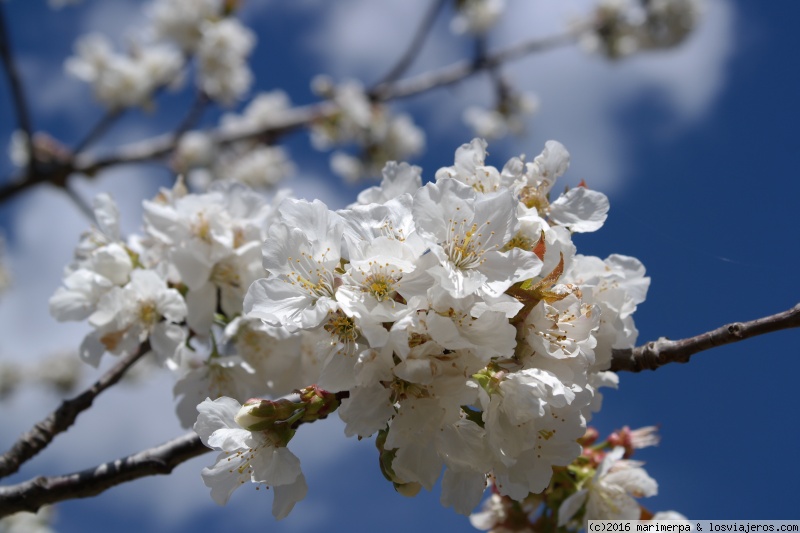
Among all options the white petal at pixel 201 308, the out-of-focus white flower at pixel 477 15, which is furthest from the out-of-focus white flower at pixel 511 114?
the white petal at pixel 201 308

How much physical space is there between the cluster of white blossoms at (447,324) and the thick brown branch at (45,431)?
91cm

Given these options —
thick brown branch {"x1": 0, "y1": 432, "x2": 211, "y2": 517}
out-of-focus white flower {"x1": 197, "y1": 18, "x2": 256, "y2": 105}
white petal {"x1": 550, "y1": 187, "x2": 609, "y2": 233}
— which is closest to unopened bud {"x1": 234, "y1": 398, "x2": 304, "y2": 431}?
thick brown branch {"x1": 0, "y1": 432, "x2": 211, "y2": 517}

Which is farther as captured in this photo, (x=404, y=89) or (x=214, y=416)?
(x=404, y=89)

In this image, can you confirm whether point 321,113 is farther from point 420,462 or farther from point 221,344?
point 420,462

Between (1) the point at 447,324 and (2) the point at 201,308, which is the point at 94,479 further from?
(1) the point at 447,324

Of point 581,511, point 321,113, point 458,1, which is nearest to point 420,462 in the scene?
point 581,511

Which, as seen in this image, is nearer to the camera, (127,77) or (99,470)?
(99,470)

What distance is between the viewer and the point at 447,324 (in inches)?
57.1

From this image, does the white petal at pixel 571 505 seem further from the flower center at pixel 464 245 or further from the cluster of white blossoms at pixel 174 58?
the cluster of white blossoms at pixel 174 58

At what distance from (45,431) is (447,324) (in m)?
1.69

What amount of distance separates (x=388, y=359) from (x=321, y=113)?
6996 mm

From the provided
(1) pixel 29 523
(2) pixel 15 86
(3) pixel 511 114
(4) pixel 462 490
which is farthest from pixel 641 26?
(1) pixel 29 523

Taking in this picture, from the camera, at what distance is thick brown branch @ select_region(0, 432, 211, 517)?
6.63ft

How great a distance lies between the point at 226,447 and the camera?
5.38 feet
